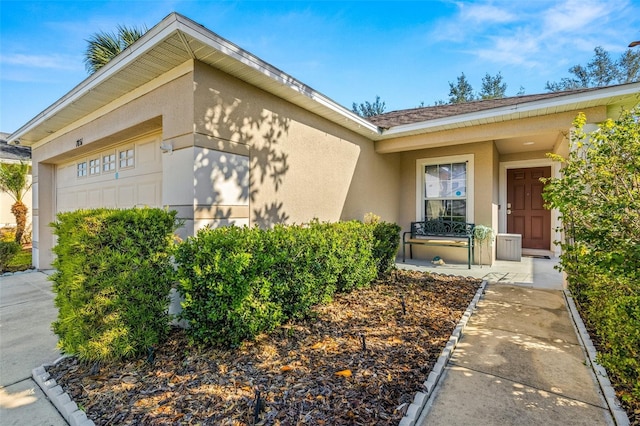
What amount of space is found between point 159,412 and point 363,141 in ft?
20.8

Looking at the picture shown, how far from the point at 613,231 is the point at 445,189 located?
219 inches

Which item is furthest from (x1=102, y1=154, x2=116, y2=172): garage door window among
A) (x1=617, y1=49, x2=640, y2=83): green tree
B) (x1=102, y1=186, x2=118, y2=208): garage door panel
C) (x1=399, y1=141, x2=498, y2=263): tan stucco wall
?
(x1=617, y1=49, x2=640, y2=83): green tree

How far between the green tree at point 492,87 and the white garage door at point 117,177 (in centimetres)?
2769

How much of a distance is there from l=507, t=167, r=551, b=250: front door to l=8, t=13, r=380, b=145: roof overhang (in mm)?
6358

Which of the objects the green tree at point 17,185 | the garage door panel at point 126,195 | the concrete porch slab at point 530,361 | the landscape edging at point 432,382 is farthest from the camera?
the green tree at point 17,185

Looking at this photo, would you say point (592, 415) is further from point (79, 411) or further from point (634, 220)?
point (79, 411)

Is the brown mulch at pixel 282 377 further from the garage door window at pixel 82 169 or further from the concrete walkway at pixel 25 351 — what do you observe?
the garage door window at pixel 82 169

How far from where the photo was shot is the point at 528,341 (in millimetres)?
3254

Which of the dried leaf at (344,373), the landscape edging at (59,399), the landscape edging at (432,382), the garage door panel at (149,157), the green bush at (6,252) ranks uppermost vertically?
the garage door panel at (149,157)

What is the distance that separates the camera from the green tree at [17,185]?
1024cm

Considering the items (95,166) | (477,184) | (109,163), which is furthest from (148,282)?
(477,184)

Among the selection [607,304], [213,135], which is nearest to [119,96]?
[213,135]

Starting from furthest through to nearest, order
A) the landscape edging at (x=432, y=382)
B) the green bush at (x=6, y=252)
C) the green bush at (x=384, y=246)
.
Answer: the green bush at (x=6, y=252) → the green bush at (x=384, y=246) → the landscape edging at (x=432, y=382)

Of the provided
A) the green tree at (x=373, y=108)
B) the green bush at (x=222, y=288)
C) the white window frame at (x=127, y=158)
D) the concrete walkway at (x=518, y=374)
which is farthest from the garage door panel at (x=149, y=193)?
the green tree at (x=373, y=108)
